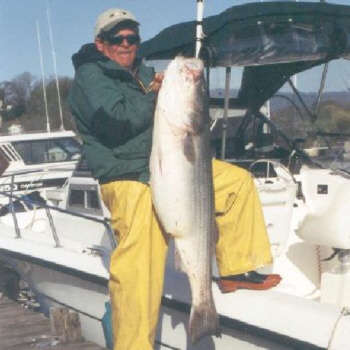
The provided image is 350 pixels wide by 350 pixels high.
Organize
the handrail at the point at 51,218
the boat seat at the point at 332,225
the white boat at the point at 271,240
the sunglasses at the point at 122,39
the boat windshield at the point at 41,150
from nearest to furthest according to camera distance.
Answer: the sunglasses at the point at 122,39 < the white boat at the point at 271,240 < the boat seat at the point at 332,225 < the handrail at the point at 51,218 < the boat windshield at the point at 41,150

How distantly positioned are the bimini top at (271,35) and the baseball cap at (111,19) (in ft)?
3.74

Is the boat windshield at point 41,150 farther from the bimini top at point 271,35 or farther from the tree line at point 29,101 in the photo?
the tree line at point 29,101

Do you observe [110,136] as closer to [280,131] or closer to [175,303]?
[175,303]

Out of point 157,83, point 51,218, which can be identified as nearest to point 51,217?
point 51,218

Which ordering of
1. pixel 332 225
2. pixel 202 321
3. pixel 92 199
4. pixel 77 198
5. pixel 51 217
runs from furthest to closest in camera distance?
pixel 77 198 < pixel 92 199 < pixel 51 217 < pixel 332 225 < pixel 202 321

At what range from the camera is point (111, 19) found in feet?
11.0

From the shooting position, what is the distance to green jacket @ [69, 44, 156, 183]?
3.16 meters

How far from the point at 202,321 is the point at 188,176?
724mm

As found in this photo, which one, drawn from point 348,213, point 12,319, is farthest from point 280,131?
point 12,319

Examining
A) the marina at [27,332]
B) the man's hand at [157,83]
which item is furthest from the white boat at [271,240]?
the man's hand at [157,83]

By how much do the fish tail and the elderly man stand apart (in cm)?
23

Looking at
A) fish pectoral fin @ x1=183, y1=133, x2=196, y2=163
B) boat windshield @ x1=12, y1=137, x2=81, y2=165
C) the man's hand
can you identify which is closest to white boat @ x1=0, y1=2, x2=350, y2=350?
fish pectoral fin @ x1=183, y1=133, x2=196, y2=163

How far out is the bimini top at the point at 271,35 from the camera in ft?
15.0

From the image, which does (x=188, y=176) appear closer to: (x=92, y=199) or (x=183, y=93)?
(x=183, y=93)
